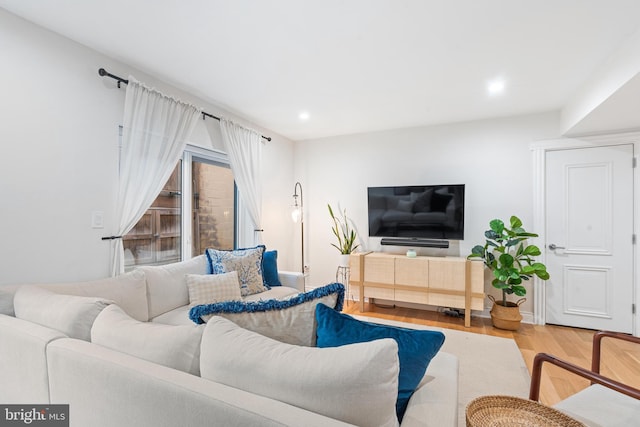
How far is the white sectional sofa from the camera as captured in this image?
0.76 m

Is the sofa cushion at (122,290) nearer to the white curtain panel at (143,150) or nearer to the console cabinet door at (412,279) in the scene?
the white curtain panel at (143,150)

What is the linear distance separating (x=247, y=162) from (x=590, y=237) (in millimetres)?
3919

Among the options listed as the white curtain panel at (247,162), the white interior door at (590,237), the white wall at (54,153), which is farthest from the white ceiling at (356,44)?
the white interior door at (590,237)

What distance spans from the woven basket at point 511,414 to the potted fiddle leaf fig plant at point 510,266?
232 cm

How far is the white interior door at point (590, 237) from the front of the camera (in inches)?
122

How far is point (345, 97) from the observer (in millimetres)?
3006

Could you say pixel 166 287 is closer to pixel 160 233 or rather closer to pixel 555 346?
pixel 160 233

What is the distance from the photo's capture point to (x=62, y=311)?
1.29 metres

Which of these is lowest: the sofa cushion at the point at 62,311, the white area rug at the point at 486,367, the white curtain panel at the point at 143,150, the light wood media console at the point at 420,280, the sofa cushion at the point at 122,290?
the white area rug at the point at 486,367

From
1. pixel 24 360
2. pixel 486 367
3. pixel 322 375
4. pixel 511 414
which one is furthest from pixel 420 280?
pixel 24 360

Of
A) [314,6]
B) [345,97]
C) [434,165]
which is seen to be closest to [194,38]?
[314,6]

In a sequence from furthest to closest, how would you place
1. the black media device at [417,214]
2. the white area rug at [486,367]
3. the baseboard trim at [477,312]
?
the black media device at [417,214], the baseboard trim at [477,312], the white area rug at [486,367]

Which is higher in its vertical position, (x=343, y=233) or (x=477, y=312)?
(x=343, y=233)

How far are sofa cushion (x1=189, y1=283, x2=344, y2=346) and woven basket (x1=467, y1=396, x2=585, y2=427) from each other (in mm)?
620
